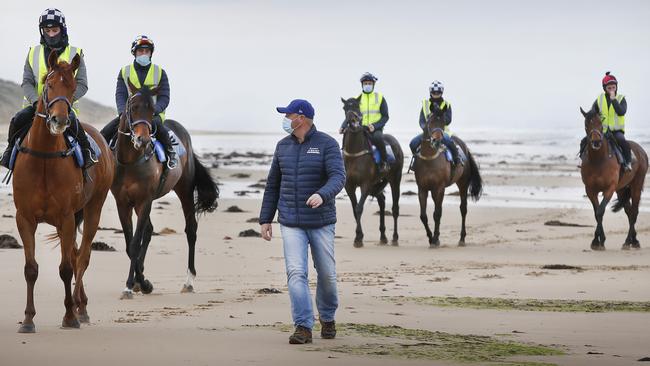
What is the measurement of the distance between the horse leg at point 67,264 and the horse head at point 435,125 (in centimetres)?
1115

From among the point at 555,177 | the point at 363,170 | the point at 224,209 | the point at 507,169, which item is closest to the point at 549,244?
the point at 363,170

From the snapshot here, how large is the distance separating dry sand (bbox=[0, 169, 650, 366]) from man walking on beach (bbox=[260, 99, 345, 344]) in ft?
1.38

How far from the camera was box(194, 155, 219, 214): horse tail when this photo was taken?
1575 centimetres

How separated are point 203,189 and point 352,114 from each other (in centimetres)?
593

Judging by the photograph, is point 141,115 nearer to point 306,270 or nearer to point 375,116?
point 306,270

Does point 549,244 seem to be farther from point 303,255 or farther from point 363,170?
point 303,255

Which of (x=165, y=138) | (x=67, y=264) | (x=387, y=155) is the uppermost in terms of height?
(x=165, y=138)

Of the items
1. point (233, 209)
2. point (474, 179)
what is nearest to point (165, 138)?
point (474, 179)

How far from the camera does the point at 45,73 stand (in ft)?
36.0

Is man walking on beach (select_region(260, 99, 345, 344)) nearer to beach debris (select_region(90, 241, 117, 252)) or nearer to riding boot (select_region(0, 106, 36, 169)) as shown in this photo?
riding boot (select_region(0, 106, 36, 169))

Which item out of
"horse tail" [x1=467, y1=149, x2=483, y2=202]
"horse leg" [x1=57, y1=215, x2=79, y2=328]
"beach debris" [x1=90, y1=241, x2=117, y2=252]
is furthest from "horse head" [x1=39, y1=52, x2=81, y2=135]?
"horse tail" [x1=467, y1=149, x2=483, y2=202]

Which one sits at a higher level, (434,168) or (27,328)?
(434,168)

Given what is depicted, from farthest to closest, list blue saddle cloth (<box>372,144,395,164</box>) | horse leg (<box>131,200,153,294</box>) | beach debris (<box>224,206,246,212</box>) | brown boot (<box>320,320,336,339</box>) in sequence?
1. beach debris (<box>224,206,246,212</box>)
2. blue saddle cloth (<box>372,144,395,164</box>)
3. horse leg (<box>131,200,153,294</box>)
4. brown boot (<box>320,320,336,339</box>)

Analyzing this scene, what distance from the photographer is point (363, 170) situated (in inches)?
854
